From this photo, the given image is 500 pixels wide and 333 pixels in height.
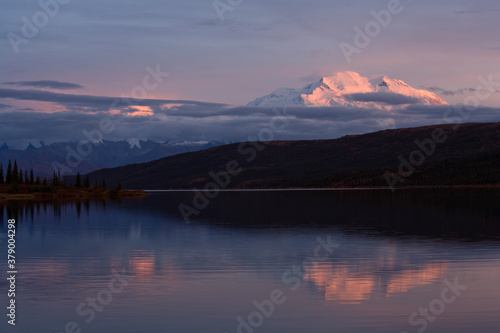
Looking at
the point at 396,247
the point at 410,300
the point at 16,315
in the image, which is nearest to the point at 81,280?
the point at 16,315

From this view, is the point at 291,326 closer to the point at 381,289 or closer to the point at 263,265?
the point at 381,289
